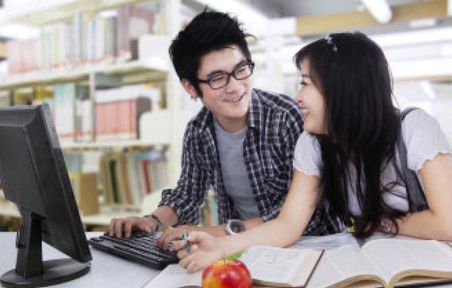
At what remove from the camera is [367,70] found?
1299 millimetres

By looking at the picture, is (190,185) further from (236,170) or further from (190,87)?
(190,87)

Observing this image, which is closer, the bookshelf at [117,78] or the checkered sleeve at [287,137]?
the checkered sleeve at [287,137]

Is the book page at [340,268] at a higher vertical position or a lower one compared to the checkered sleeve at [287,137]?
lower

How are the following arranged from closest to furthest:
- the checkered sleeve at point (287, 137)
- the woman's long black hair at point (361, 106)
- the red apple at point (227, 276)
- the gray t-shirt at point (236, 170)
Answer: the red apple at point (227, 276), the woman's long black hair at point (361, 106), the checkered sleeve at point (287, 137), the gray t-shirt at point (236, 170)

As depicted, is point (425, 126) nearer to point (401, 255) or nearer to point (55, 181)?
point (401, 255)

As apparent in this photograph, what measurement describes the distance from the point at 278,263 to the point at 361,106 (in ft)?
1.85

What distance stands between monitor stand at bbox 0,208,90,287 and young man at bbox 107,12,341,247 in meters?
0.48

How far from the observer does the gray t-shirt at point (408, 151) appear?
122 centimetres

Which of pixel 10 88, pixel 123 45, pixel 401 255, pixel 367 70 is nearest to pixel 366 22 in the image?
pixel 123 45

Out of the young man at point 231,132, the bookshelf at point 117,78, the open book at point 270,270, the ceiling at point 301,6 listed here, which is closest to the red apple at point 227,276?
the open book at point 270,270

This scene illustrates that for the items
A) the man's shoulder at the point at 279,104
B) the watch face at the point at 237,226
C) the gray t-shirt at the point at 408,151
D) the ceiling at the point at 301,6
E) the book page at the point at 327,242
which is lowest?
the watch face at the point at 237,226

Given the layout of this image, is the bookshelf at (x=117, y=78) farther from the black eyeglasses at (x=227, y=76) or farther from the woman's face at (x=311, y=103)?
the woman's face at (x=311, y=103)

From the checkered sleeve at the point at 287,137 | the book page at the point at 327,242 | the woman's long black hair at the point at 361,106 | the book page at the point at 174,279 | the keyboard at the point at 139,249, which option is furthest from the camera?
the checkered sleeve at the point at 287,137

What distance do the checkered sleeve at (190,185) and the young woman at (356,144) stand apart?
47 centimetres
